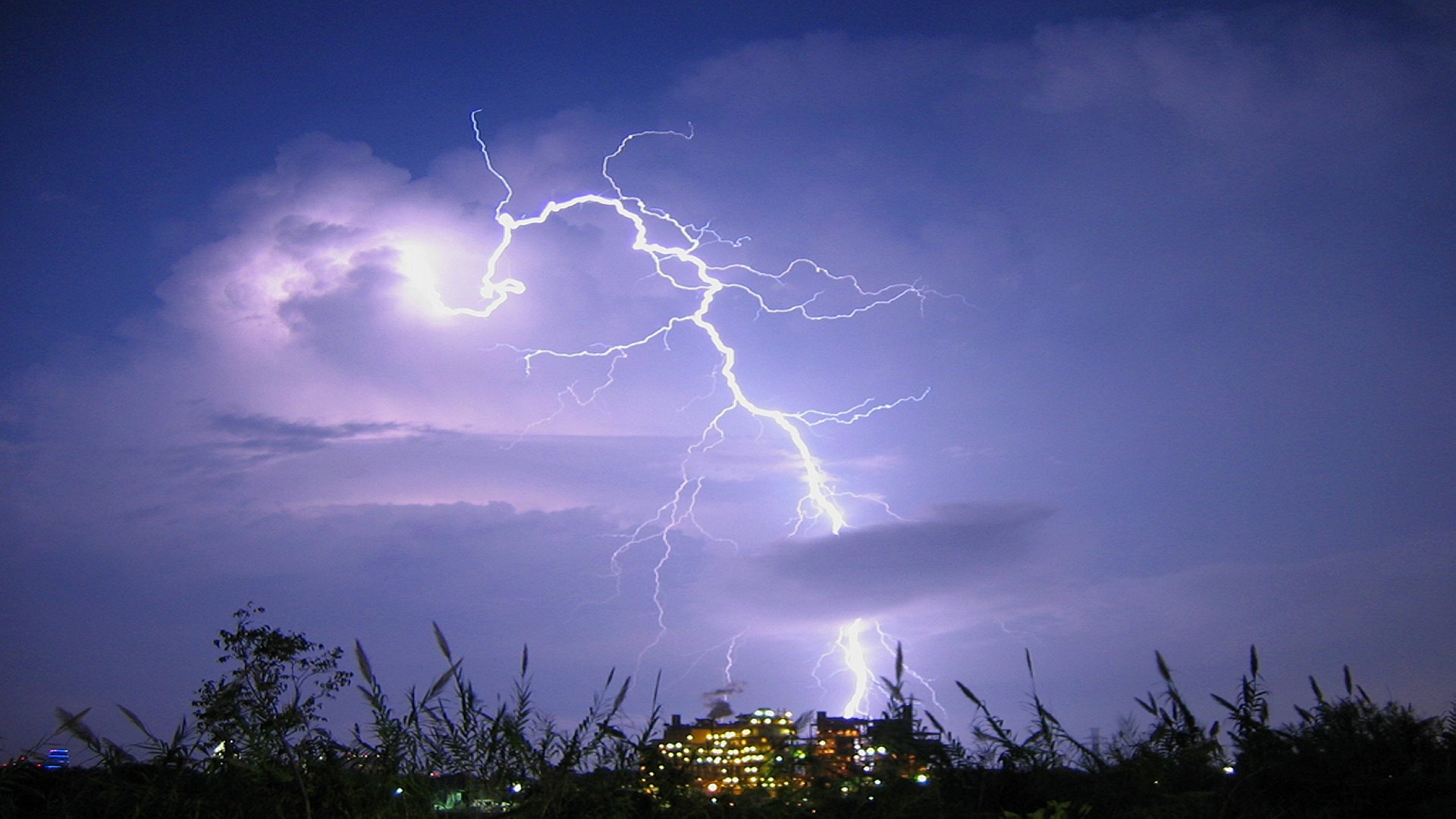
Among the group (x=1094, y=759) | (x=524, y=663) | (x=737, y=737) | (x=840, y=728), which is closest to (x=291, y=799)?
(x=524, y=663)

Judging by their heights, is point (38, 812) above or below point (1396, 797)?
above

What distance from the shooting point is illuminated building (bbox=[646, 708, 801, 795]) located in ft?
16.9

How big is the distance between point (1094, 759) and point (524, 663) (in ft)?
12.5

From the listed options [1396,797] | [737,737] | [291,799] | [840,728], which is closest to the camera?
[291,799]

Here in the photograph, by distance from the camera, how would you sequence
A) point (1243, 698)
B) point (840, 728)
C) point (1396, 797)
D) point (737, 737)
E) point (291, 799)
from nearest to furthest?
1. point (291, 799)
2. point (737, 737)
3. point (840, 728)
4. point (1396, 797)
5. point (1243, 698)

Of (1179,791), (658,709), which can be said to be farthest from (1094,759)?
(658,709)

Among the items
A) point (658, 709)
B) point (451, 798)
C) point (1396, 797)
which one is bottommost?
point (1396, 797)

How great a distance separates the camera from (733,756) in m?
5.33

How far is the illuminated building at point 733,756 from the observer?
203 inches

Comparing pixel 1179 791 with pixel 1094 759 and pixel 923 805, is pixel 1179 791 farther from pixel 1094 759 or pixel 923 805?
pixel 923 805

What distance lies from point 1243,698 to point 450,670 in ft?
22.1

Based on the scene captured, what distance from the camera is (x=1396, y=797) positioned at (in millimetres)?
7684

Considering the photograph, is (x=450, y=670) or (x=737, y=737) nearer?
(x=450, y=670)

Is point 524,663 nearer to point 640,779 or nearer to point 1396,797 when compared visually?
point 640,779
